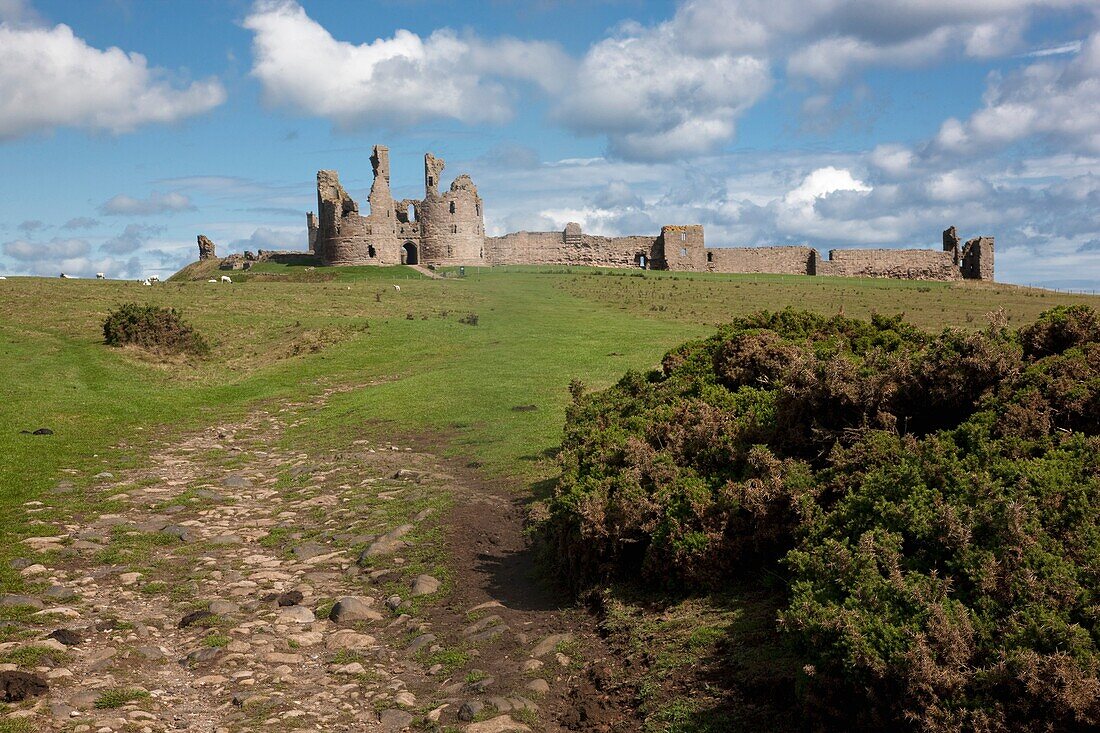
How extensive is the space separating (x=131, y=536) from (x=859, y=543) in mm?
8925

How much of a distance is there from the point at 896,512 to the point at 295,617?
564 centimetres

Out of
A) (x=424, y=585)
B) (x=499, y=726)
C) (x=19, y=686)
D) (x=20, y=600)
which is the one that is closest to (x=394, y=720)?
(x=499, y=726)

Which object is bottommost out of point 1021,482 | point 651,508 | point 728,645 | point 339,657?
point 339,657

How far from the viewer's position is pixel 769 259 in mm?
69125

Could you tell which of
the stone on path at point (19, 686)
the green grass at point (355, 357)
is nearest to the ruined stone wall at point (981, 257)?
the green grass at point (355, 357)

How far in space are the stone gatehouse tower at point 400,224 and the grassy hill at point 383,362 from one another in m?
20.1

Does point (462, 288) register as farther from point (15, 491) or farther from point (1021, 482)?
point (1021, 482)

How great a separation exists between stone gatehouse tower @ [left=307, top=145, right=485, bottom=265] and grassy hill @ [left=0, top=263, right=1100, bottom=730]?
20052 mm

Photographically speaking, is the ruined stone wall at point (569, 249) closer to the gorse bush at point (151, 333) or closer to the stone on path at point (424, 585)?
the gorse bush at point (151, 333)

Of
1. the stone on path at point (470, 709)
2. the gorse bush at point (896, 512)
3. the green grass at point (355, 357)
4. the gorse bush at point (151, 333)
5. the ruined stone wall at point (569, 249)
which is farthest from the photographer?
the ruined stone wall at point (569, 249)

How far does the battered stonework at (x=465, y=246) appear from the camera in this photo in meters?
66.4

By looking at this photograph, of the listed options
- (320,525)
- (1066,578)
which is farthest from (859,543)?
(320,525)

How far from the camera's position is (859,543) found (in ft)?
18.4

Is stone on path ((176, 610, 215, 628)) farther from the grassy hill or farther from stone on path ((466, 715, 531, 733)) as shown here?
stone on path ((466, 715, 531, 733))
